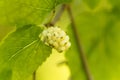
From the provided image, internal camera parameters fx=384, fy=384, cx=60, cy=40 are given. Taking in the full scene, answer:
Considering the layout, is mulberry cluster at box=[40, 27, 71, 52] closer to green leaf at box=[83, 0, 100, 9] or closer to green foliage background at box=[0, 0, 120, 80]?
green foliage background at box=[0, 0, 120, 80]

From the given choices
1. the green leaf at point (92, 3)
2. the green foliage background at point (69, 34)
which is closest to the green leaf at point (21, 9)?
the green foliage background at point (69, 34)

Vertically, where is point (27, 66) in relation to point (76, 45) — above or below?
below

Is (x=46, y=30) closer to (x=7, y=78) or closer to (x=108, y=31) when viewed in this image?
(x=7, y=78)

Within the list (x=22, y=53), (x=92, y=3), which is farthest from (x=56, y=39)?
(x=92, y=3)

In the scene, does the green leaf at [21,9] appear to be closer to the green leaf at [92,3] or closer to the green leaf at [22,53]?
the green leaf at [22,53]

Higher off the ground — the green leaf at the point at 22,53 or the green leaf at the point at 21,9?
the green leaf at the point at 21,9

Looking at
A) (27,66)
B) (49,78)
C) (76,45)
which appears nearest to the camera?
(27,66)

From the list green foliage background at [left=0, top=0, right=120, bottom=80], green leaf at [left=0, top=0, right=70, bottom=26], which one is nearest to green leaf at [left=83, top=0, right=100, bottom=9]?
green foliage background at [left=0, top=0, right=120, bottom=80]

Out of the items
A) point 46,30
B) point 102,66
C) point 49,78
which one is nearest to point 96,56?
point 102,66

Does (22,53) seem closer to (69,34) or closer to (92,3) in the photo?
(69,34)
